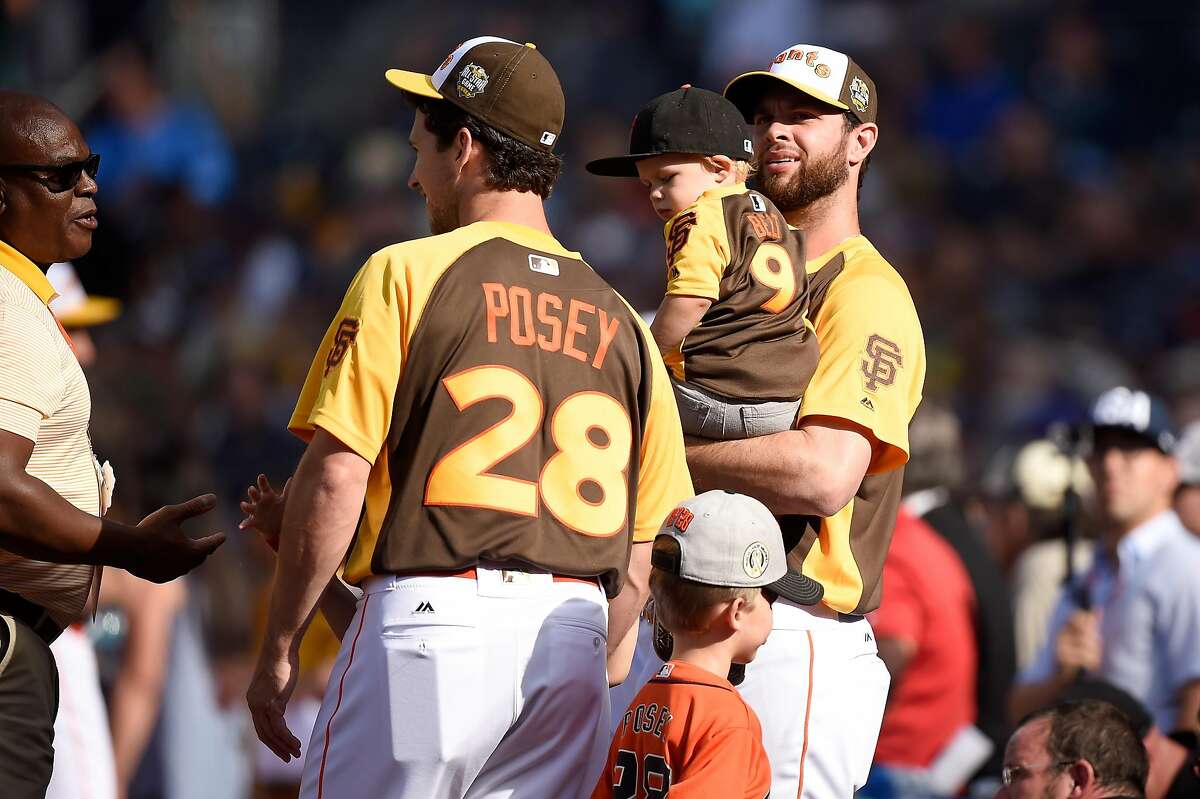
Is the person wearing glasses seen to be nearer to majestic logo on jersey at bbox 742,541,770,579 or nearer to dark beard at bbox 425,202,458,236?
majestic logo on jersey at bbox 742,541,770,579

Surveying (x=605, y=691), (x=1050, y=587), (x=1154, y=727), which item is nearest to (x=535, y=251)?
(x=605, y=691)

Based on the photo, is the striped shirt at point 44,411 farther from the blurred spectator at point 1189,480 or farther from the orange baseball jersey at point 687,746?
the blurred spectator at point 1189,480

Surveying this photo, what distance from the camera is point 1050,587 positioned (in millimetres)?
7574

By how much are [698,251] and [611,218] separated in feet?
31.2

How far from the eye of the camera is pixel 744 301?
4.09 m

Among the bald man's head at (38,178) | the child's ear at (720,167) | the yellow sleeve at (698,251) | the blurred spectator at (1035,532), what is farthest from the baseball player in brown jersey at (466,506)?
the blurred spectator at (1035,532)

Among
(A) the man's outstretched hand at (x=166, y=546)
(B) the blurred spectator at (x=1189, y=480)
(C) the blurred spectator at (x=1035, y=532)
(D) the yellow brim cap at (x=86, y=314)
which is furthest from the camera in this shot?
(C) the blurred spectator at (x=1035, y=532)

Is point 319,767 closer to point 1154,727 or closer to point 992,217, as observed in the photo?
point 1154,727

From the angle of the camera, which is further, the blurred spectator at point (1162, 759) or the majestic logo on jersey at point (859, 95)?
the blurred spectator at point (1162, 759)

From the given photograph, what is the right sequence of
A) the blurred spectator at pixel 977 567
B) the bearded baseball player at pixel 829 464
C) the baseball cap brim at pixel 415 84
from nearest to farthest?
the baseball cap brim at pixel 415 84 → the bearded baseball player at pixel 829 464 → the blurred spectator at pixel 977 567

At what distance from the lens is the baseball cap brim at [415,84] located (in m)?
3.81

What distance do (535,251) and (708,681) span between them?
40.7 inches

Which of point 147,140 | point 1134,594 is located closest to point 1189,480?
point 1134,594

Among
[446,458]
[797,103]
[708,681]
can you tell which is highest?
[797,103]
